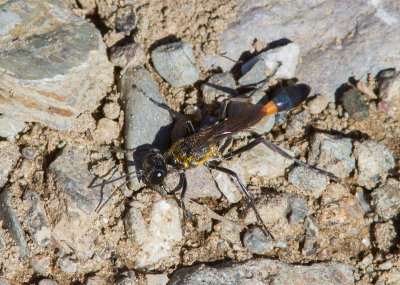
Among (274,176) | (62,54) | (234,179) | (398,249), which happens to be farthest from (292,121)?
(62,54)

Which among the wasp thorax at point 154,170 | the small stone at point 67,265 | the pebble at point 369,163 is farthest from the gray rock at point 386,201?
the small stone at point 67,265

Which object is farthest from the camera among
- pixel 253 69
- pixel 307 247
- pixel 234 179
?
pixel 253 69

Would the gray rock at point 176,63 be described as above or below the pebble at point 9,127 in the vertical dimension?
below

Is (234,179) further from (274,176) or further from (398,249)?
(398,249)

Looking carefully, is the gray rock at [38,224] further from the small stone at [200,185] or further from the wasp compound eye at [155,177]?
the small stone at [200,185]

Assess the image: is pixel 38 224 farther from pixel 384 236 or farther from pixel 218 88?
pixel 384 236

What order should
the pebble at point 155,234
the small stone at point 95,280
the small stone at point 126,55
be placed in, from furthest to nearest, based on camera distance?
the small stone at point 126,55
the pebble at point 155,234
the small stone at point 95,280

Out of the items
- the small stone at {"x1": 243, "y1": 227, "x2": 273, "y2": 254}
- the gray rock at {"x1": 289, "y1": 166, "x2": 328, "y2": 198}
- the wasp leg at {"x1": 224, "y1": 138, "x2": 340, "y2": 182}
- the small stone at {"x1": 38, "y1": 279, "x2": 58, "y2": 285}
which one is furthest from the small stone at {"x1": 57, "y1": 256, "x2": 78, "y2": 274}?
the gray rock at {"x1": 289, "y1": 166, "x2": 328, "y2": 198}

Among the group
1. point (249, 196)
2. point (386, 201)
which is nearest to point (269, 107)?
point (249, 196)
